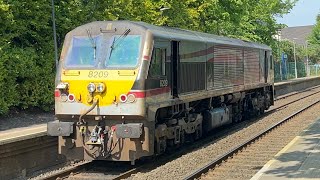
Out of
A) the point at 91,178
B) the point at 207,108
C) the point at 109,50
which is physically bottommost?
the point at 91,178

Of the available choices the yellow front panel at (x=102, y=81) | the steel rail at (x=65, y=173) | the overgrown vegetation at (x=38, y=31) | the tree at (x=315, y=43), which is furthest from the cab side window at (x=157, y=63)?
the tree at (x=315, y=43)

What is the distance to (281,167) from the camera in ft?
32.7

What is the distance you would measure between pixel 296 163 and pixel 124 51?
430cm

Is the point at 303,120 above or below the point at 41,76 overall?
below

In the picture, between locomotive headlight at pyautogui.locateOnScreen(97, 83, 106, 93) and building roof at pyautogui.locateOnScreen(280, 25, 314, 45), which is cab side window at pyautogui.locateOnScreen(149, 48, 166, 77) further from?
building roof at pyautogui.locateOnScreen(280, 25, 314, 45)

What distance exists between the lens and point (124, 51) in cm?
1121

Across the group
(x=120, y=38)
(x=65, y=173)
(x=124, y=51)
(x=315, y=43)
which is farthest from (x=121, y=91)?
(x=315, y=43)

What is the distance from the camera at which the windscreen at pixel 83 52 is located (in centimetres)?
1136

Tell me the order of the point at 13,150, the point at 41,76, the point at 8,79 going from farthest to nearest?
the point at 41,76 < the point at 8,79 < the point at 13,150

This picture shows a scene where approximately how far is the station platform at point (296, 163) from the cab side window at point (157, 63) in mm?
3083

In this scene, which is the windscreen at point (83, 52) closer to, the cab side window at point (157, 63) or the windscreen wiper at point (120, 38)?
the windscreen wiper at point (120, 38)

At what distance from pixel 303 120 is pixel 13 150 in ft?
42.2

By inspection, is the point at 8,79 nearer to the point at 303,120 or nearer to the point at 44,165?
the point at 44,165

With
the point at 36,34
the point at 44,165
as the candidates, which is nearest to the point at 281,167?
the point at 44,165
